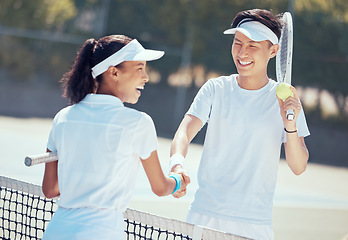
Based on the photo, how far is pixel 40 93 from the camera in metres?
18.1

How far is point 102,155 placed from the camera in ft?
6.43

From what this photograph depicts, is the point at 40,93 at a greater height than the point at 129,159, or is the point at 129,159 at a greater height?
the point at 40,93

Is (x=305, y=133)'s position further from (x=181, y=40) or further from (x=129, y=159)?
(x=181, y=40)

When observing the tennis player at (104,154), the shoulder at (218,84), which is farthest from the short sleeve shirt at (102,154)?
the shoulder at (218,84)

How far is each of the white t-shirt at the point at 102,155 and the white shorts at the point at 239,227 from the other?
2.21ft

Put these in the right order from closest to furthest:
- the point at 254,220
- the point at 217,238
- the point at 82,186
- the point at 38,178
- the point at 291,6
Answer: the point at 82,186
the point at 217,238
the point at 254,220
the point at 38,178
the point at 291,6

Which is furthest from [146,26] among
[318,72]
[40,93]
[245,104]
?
[245,104]

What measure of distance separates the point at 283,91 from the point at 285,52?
49 centimetres

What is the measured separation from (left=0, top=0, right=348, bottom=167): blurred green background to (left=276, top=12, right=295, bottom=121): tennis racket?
11.6 meters

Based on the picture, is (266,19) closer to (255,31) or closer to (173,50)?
(255,31)

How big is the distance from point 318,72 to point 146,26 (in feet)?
16.8

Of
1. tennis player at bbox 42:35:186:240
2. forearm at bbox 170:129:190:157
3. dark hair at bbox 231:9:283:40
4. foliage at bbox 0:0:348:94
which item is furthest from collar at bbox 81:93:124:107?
foliage at bbox 0:0:348:94

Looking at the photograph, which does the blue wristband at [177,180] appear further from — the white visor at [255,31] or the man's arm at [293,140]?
the white visor at [255,31]

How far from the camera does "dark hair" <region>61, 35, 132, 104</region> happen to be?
2133 millimetres
